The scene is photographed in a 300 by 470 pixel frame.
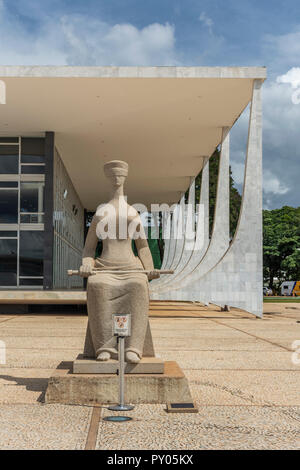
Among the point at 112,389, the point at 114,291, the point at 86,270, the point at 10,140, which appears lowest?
the point at 112,389

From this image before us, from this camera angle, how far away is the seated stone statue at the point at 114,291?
5.79 meters

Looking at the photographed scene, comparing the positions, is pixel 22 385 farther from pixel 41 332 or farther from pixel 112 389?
pixel 41 332

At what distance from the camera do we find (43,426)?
14.9 ft

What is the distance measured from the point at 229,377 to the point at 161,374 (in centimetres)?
160

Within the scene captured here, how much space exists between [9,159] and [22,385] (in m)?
18.6

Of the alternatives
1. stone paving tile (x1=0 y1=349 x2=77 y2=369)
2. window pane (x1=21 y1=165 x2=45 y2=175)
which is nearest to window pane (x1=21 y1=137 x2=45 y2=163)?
window pane (x1=21 y1=165 x2=45 y2=175)

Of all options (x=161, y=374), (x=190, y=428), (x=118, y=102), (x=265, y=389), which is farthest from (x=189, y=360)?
(x=118, y=102)

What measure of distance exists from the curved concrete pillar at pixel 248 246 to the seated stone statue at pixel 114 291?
12.1m

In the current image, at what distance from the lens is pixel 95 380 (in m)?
5.42

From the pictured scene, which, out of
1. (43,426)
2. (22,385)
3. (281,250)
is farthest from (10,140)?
(281,250)

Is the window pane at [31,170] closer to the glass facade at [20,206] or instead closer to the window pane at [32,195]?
the glass facade at [20,206]

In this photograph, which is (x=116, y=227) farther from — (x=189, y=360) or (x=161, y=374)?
(x=189, y=360)

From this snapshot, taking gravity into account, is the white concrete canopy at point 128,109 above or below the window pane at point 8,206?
above

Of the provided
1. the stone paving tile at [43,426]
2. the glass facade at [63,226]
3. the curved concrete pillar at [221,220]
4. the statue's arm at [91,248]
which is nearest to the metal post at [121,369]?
the stone paving tile at [43,426]
